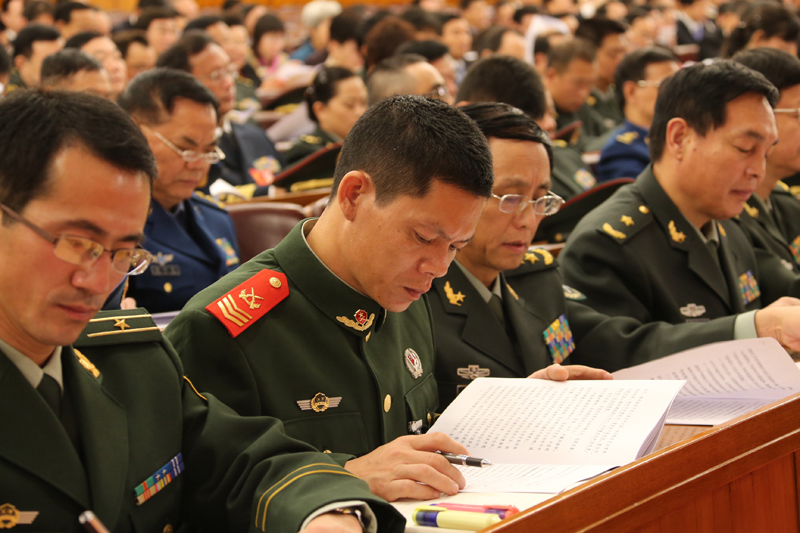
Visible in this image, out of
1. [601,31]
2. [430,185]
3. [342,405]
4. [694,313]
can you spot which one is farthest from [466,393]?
[601,31]

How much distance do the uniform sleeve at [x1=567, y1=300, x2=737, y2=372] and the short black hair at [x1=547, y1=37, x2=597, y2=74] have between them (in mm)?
3803

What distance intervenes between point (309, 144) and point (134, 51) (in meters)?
2.01

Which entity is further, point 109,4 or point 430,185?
point 109,4

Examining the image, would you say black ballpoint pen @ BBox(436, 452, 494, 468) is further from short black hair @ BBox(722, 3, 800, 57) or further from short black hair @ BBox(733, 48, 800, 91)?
short black hair @ BBox(722, 3, 800, 57)

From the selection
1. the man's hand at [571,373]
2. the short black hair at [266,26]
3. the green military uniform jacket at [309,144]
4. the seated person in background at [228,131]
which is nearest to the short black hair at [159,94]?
the seated person in background at [228,131]

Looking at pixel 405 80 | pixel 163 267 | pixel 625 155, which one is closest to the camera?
pixel 163 267

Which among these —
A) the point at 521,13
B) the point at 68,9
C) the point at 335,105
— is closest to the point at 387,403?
the point at 335,105

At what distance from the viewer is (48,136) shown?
993 mm

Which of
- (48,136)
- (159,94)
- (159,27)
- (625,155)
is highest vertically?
(48,136)

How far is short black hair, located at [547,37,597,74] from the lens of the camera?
549 centimetres

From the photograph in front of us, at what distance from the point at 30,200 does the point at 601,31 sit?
22.6 ft

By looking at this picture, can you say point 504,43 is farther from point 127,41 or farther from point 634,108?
point 127,41

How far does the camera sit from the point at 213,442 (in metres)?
1.19

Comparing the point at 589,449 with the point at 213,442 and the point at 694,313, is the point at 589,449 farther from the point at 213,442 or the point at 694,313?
the point at 694,313
